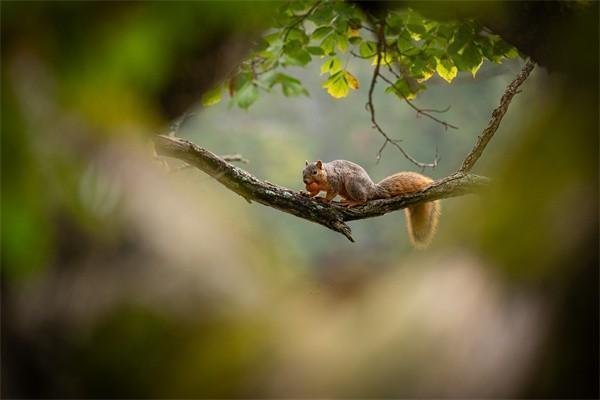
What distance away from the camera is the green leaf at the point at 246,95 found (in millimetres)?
2135

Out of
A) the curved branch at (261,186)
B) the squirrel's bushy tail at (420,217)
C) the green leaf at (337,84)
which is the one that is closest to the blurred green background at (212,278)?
the green leaf at (337,84)

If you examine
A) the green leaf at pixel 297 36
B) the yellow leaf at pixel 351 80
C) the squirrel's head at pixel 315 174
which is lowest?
the green leaf at pixel 297 36

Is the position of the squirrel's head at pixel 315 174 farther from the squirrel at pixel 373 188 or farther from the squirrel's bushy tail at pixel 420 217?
the squirrel's bushy tail at pixel 420 217

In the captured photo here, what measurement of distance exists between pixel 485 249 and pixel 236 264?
1.09ft

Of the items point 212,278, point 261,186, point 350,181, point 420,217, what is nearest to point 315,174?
point 350,181

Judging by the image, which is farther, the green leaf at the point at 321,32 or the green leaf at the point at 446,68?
the green leaf at the point at 446,68

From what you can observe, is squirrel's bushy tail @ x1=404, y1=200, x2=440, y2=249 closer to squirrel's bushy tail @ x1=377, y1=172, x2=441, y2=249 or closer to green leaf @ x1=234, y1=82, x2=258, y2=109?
squirrel's bushy tail @ x1=377, y1=172, x2=441, y2=249

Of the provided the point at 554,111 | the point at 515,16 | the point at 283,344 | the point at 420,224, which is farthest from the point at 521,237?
the point at 420,224

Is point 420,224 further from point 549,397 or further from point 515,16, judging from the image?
point 549,397

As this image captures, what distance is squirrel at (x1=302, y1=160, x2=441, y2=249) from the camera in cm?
385

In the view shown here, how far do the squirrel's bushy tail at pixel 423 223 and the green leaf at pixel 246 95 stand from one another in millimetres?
1907

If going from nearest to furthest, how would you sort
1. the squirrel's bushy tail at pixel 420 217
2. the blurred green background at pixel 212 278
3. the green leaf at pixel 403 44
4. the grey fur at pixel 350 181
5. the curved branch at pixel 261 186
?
the blurred green background at pixel 212 278 → the green leaf at pixel 403 44 → the curved branch at pixel 261 186 → the squirrel's bushy tail at pixel 420 217 → the grey fur at pixel 350 181

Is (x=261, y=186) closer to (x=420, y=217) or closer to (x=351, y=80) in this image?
(x=351, y=80)

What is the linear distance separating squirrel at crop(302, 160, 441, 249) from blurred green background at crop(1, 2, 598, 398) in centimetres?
267
